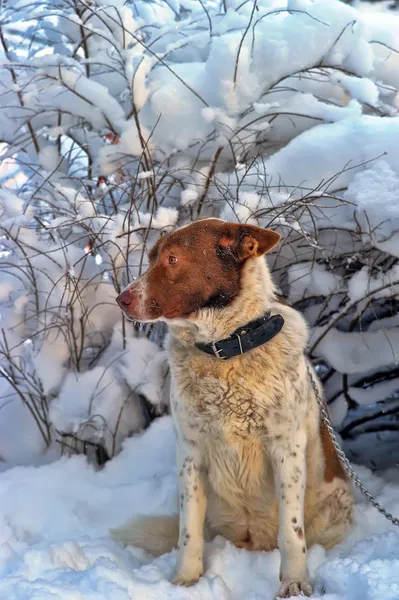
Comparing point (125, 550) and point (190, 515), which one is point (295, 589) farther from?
point (125, 550)

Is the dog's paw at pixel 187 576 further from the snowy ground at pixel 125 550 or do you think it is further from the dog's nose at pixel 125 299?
the dog's nose at pixel 125 299

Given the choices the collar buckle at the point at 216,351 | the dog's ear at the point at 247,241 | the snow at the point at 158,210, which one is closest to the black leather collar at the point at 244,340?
the collar buckle at the point at 216,351

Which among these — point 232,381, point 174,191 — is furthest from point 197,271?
point 174,191

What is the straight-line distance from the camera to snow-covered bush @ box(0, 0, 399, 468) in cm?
341

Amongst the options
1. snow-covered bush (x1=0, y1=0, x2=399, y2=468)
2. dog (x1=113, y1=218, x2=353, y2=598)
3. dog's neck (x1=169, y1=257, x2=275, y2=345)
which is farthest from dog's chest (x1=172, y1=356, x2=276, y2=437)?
snow-covered bush (x1=0, y1=0, x2=399, y2=468)

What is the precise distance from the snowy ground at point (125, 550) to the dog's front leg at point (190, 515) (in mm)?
79

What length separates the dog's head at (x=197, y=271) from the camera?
2.36m

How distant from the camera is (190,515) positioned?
2.59m

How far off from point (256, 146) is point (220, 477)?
219 centimetres

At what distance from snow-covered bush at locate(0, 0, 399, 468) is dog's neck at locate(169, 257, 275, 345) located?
0.82m

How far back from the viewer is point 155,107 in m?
3.76

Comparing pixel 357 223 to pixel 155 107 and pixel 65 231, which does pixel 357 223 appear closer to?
pixel 155 107

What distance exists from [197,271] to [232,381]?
0.48 meters

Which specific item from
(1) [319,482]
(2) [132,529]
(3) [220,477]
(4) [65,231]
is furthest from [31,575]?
(4) [65,231]
